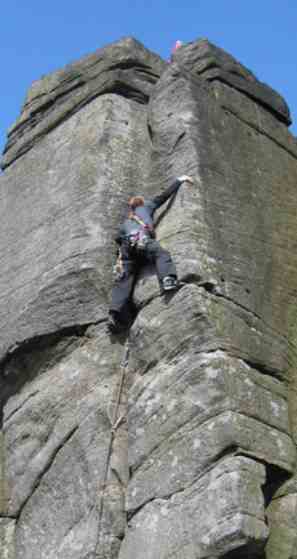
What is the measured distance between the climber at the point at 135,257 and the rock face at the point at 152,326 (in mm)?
125

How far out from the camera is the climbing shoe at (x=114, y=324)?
30.6ft

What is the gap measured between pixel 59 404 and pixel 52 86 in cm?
504

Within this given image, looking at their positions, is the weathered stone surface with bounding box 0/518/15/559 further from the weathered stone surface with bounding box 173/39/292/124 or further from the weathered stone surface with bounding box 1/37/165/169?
the weathered stone surface with bounding box 173/39/292/124

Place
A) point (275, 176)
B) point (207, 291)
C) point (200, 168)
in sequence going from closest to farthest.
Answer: point (207, 291), point (200, 168), point (275, 176)

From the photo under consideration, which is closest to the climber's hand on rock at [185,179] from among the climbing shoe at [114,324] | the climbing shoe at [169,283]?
the climbing shoe at [169,283]

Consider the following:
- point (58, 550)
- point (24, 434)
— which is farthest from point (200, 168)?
point (58, 550)

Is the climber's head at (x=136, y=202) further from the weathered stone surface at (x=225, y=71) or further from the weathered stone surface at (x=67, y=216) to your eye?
the weathered stone surface at (x=225, y=71)

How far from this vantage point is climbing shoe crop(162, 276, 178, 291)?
8.85 m

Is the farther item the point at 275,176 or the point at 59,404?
the point at 275,176

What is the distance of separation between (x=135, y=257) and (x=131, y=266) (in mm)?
110

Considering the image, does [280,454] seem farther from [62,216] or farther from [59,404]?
[62,216]

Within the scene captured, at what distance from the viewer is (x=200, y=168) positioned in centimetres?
1008

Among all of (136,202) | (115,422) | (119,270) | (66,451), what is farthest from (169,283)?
(66,451)

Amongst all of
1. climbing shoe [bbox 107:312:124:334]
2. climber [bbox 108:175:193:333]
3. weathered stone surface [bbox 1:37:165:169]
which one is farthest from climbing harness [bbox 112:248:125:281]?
weathered stone surface [bbox 1:37:165:169]
